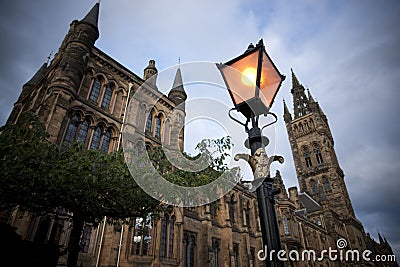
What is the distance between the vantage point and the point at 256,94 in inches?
129

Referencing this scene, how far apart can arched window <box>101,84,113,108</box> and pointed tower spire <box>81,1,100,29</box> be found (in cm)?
426

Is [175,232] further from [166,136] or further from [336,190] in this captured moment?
[336,190]

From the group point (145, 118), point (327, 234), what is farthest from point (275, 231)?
point (327, 234)

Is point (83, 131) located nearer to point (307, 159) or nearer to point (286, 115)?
point (307, 159)

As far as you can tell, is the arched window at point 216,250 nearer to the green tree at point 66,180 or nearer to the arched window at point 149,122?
the arched window at point 149,122

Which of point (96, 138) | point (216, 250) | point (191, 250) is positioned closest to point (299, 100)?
point (216, 250)

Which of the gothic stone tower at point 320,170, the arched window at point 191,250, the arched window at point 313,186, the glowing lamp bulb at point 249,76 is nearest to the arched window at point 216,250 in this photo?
the arched window at point 191,250

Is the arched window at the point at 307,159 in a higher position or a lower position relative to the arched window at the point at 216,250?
higher

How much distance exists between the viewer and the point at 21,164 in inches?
243

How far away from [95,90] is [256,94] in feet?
47.8

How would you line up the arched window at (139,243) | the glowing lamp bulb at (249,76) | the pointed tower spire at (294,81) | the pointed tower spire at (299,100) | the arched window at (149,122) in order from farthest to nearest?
1. the pointed tower spire at (294,81)
2. the pointed tower spire at (299,100)
3. the arched window at (149,122)
4. the arched window at (139,243)
5. the glowing lamp bulb at (249,76)

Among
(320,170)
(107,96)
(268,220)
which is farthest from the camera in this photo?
(320,170)

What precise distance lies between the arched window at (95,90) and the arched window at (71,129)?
2010mm

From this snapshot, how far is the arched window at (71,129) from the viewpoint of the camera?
12839 mm
